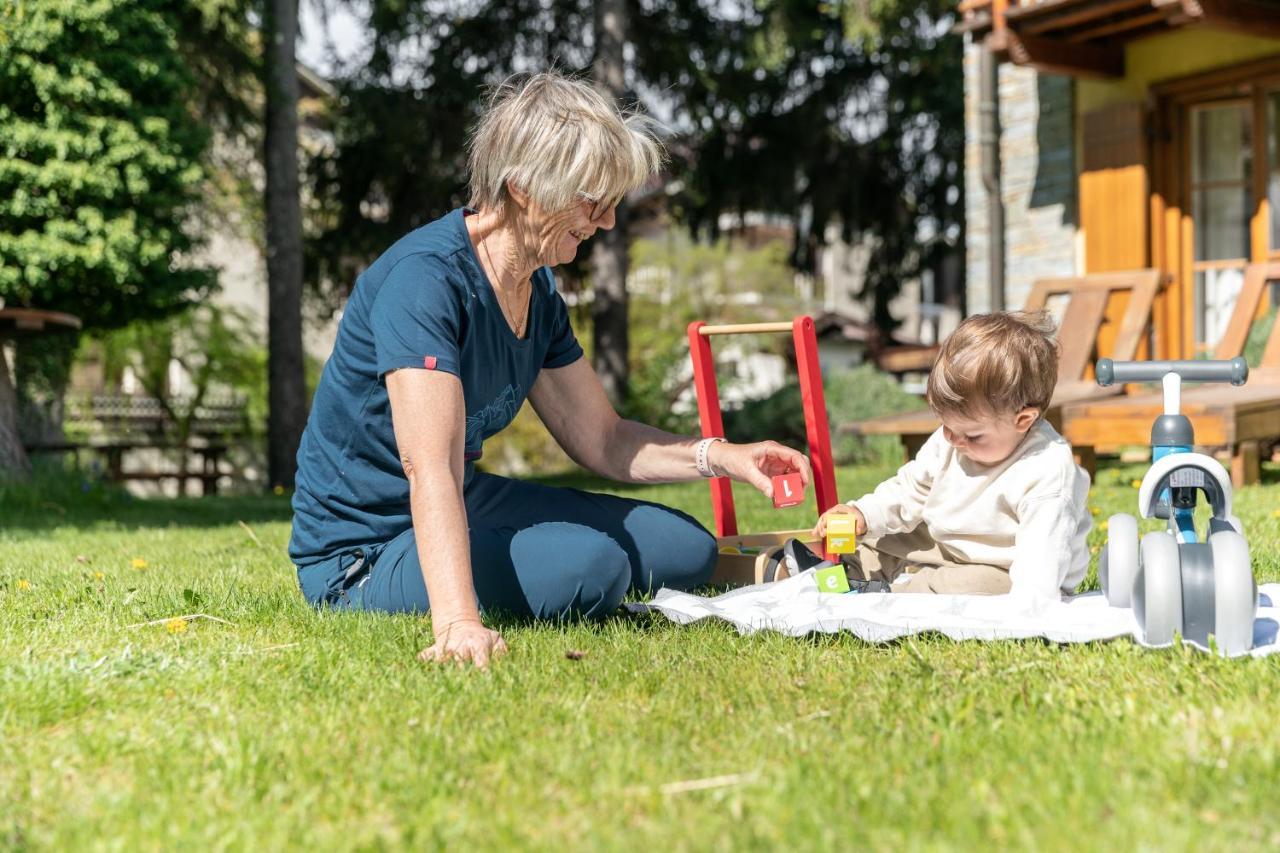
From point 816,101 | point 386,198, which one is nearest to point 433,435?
point 386,198

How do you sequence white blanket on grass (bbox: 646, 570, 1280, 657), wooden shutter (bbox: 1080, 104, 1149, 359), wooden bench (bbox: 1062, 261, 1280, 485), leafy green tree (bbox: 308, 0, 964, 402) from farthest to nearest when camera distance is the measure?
leafy green tree (bbox: 308, 0, 964, 402) < wooden shutter (bbox: 1080, 104, 1149, 359) < wooden bench (bbox: 1062, 261, 1280, 485) < white blanket on grass (bbox: 646, 570, 1280, 657)

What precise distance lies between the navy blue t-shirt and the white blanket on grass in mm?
665

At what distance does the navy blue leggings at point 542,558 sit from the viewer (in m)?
2.99

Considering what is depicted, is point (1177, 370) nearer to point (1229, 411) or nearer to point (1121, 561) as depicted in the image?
point (1121, 561)

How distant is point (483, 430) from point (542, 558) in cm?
49

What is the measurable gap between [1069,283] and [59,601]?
675 cm

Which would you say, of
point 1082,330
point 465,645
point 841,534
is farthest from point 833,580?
point 1082,330

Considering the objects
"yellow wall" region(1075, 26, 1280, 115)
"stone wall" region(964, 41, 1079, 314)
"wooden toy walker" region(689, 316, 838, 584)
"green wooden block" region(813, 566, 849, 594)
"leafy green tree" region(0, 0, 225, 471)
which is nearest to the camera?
"green wooden block" region(813, 566, 849, 594)

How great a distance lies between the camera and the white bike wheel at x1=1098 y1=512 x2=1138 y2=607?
299 centimetres

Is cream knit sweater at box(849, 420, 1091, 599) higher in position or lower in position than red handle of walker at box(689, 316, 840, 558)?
lower

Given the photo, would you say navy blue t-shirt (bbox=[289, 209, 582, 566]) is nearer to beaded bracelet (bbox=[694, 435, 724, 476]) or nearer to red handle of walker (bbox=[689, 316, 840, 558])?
beaded bracelet (bbox=[694, 435, 724, 476])

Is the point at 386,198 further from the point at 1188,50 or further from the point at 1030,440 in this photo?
the point at 1030,440

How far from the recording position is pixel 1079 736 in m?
2.04

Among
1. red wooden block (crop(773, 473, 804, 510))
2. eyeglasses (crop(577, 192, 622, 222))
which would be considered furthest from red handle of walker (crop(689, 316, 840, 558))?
eyeglasses (crop(577, 192, 622, 222))
